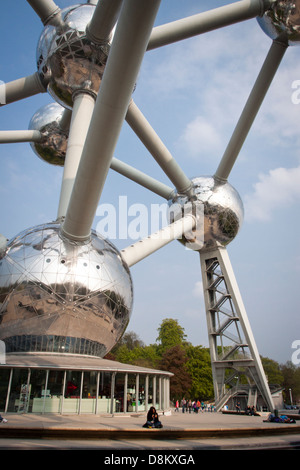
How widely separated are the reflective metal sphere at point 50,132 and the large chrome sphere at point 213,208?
18.5 ft

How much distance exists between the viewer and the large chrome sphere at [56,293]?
8914mm

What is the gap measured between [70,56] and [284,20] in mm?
6539

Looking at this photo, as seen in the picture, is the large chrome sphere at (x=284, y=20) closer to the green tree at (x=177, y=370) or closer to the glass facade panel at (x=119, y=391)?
the glass facade panel at (x=119, y=391)

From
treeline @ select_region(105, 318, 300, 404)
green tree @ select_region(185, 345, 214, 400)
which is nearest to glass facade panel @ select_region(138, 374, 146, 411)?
treeline @ select_region(105, 318, 300, 404)

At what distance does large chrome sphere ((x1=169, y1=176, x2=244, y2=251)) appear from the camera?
1625 centimetres

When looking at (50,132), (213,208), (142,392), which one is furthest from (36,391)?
(213,208)

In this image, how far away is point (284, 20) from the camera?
10758 mm

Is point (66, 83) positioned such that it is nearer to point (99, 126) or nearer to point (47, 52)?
point (47, 52)

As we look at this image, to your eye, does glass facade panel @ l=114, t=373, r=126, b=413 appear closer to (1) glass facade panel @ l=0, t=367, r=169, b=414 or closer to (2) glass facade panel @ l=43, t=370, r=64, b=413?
(1) glass facade panel @ l=0, t=367, r=169, b=414

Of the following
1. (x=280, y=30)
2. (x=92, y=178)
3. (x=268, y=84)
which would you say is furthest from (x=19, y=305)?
(x=280, y=30)

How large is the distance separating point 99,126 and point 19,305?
5.69 meters

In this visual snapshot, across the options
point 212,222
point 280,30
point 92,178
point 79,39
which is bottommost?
point 92,178

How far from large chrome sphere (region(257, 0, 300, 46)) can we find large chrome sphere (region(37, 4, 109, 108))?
213 inches
